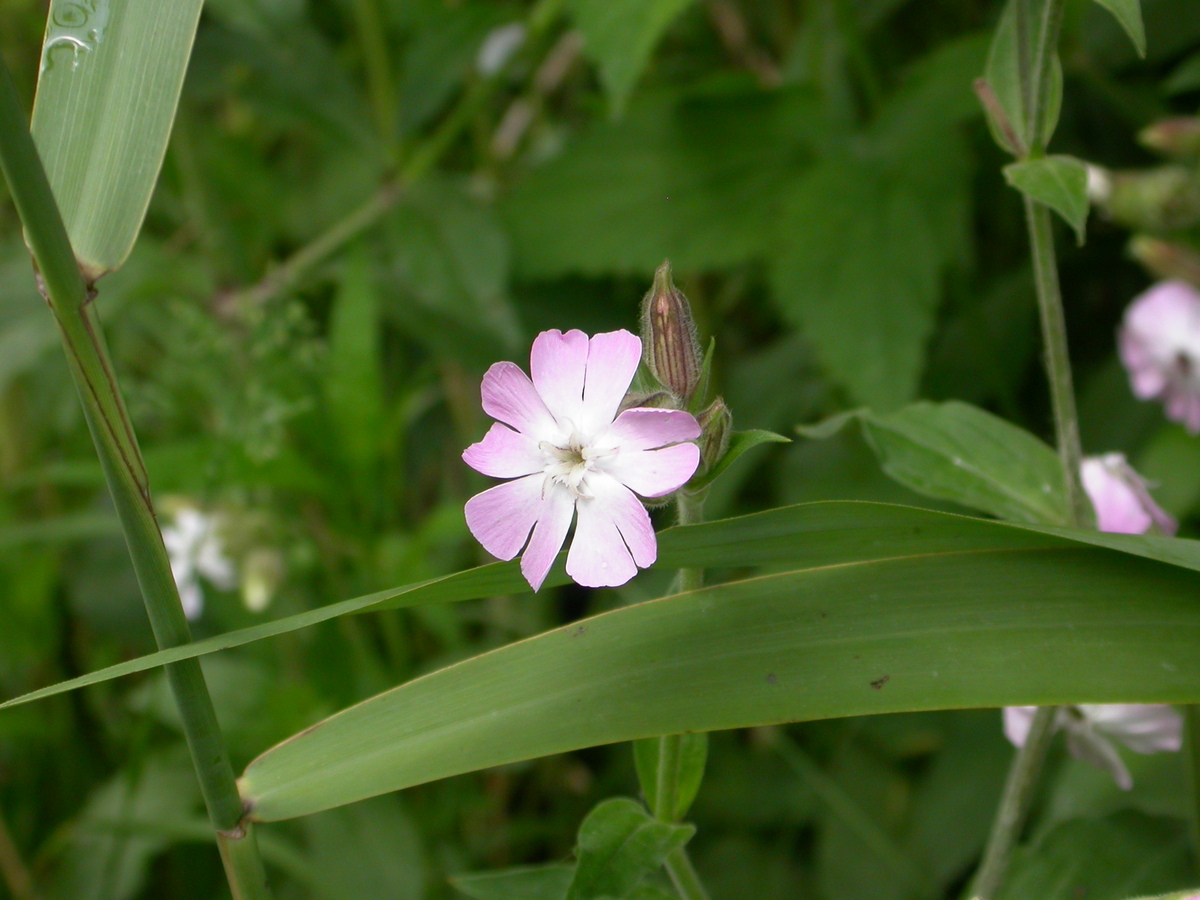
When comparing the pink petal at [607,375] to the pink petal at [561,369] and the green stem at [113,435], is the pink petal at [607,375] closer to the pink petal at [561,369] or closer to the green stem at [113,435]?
the pink petal at [561,369]

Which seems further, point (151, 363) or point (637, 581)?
point (151, 363)

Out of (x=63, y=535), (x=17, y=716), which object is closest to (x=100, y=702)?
(x=17, y=716)

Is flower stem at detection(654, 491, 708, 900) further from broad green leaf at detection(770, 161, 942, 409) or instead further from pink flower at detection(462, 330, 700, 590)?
broad green leaf at detection(770, 161, 942, 409)

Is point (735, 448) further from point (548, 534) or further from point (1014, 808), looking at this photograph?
point (1014, 808)

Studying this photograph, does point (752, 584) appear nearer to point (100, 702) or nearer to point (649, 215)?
point (649, 215)

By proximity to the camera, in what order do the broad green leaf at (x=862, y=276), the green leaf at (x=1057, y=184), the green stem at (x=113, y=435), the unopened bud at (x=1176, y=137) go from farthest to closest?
the broad green leaf at (x=862, y=276) < the unopened bud at (x=1176, y=137) < the green leaf at (x=1057, y=184) < the green stem at (x=113, y=435)

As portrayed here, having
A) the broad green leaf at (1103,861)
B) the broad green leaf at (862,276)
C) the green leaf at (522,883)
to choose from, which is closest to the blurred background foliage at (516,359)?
the broad green leaf at (862,276)

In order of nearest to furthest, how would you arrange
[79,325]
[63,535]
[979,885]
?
[79,325], [979,885], [63,535]

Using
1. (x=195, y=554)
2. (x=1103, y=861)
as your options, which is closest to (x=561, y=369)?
(x=1103, y=861)
